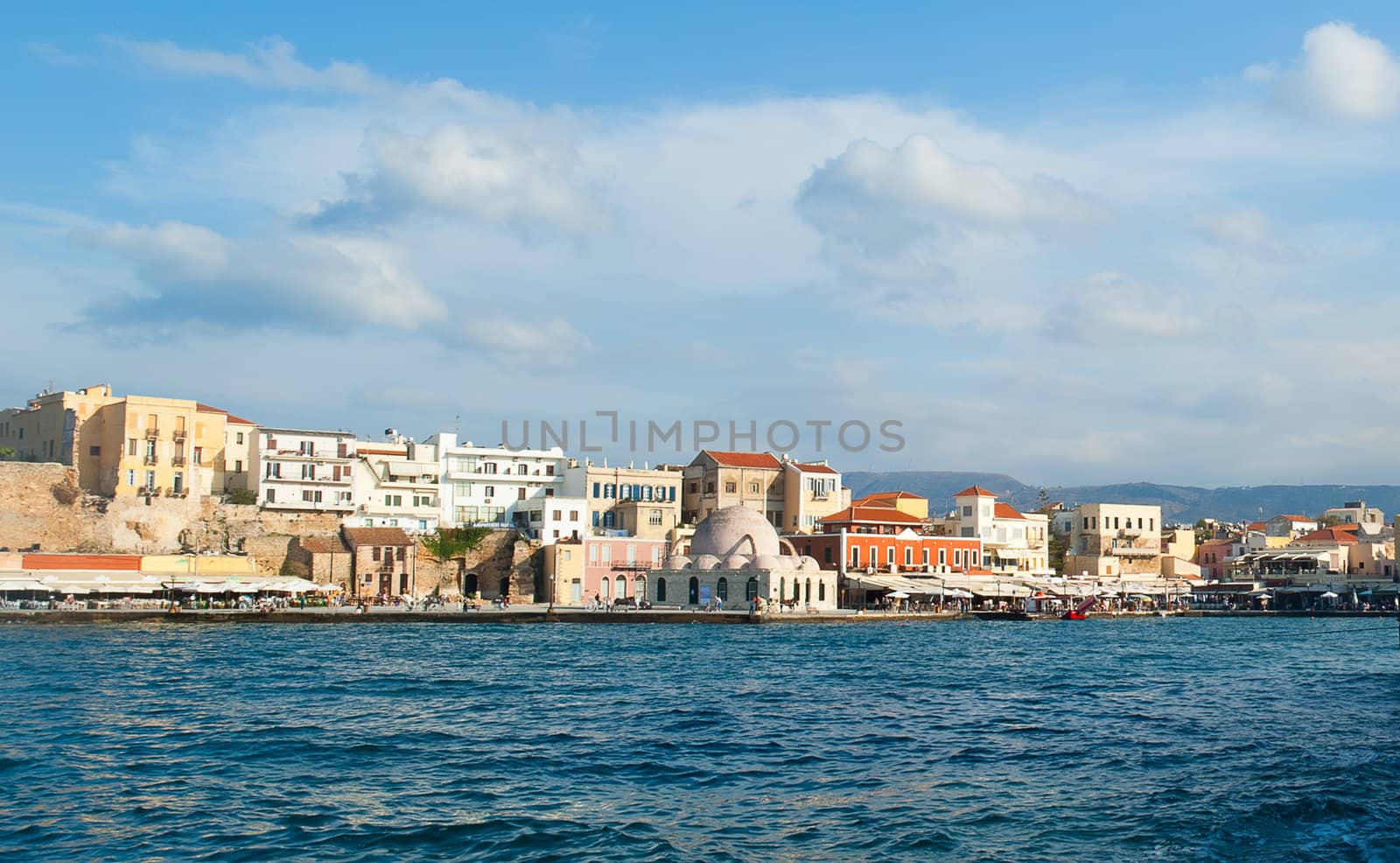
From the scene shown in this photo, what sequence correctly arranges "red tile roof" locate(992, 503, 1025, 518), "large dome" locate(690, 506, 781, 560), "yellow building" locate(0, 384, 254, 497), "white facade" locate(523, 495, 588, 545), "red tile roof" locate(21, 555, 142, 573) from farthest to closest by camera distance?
"red tile roof" locate(992, 503, 1025, 518) < "white facade" locate(523, 495, 588, 545) < "large dome" locate(690, 506, 781, 560) < "yellow building" locate(0, 384, 254, 497) < "red tile roof" locate(21, 555, 142, 573)

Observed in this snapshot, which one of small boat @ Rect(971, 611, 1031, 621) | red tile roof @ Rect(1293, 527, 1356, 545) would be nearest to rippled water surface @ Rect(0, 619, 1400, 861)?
small boat @ Rect(971, 611, 1031, 621)

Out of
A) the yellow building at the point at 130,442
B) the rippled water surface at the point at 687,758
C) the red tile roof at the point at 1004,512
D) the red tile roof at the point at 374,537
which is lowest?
the rippled water surface at the point at 687,758

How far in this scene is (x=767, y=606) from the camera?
6894 cm

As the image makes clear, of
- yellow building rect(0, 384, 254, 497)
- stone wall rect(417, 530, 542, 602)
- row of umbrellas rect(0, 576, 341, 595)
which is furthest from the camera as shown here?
stone wall rect(417, 530, 542, 602)

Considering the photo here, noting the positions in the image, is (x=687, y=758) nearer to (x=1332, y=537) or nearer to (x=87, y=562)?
(x=87, y=562)

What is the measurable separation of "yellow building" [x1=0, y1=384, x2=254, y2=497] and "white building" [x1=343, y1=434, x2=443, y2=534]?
8075 mm

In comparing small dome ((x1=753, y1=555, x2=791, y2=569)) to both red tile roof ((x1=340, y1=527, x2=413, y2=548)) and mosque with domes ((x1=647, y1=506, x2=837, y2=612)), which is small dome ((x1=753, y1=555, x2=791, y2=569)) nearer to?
mosque with domes ((x1=647, y1=506, x2=837, y2=612))

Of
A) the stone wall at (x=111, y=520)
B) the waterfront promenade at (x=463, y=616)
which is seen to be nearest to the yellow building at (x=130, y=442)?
the stone wall at (x=111, y=520)

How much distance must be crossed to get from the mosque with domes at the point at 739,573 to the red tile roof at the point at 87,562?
26.7 meters

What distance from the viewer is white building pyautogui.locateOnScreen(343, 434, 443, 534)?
74625 mm

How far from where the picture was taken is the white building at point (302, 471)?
7181cm

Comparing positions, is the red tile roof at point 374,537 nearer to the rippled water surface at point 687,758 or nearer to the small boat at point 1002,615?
the rippled water surface at point 687,758

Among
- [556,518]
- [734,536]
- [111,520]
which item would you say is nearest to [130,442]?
[111,520]

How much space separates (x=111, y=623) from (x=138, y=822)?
42510mm
